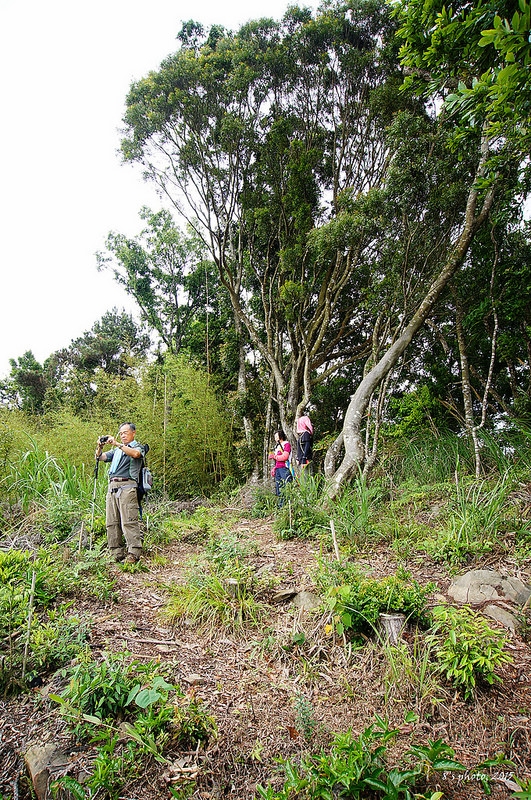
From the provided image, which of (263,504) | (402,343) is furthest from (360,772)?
(402,343)

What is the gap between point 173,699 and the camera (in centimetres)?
194

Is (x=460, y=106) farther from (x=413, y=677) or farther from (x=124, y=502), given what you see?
(x=124, y=502)

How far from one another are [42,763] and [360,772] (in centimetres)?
121

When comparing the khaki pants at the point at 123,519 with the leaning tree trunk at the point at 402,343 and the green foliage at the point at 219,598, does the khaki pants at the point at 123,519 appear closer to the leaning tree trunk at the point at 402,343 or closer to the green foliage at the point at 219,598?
the green foliage at the point at 219,598

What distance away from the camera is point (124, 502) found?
3916 millimetres

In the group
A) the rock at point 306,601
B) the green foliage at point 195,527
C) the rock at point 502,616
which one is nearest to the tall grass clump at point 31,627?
the rock at point 306,601

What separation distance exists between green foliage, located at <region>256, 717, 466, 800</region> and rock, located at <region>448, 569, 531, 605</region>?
1.21 metres

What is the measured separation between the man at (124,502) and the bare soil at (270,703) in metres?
1.02

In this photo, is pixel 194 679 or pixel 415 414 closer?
pixel 194 679

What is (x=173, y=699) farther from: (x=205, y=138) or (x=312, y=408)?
(x=205, y=138)

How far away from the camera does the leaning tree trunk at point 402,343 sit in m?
4.93

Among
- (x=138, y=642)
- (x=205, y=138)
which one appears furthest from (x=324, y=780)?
(x=205, y=138)

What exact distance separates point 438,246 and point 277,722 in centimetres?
573

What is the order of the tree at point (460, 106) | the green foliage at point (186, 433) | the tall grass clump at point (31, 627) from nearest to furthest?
the tall grass clump at point (31, 627), the tree at point (460, 106), the green foliage at point (186, 433)
